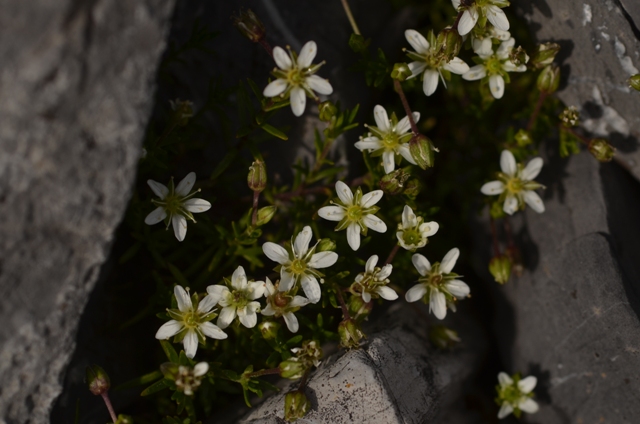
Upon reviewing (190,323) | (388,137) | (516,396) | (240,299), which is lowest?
(516,396)

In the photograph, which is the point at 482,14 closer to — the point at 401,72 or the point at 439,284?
the point at 401,72

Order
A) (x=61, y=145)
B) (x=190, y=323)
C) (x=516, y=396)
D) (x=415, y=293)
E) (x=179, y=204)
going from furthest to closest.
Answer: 1. (x=516, y=396)
2. (x=415, y=293)
3. (x=179, y=204)
4. (x=190, y=323)
5. (x=61, y=145)

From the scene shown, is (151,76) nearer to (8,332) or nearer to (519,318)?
(8,332)

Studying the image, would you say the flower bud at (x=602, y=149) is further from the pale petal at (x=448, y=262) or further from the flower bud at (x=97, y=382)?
the flower bud at (x=97, y=382)

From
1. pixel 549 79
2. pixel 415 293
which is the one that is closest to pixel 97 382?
pixel 415 293

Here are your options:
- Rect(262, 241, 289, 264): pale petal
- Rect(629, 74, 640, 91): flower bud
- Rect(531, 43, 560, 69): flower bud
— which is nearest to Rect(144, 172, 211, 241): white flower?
Rect(262, 241, 289, 264): pale petal

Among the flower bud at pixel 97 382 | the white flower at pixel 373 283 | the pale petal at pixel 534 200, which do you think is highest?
the pale petal at pixel 534 200

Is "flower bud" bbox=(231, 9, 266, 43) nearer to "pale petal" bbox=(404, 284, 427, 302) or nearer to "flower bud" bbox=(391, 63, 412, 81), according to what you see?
"flower bud" bbox=(391, 63, 412, 81)

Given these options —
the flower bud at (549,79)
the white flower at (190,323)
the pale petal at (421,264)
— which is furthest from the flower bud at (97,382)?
the flower bud at (549,79)
